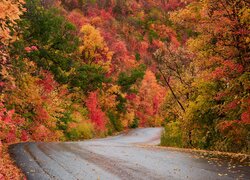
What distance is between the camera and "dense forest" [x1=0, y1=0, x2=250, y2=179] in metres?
16.5

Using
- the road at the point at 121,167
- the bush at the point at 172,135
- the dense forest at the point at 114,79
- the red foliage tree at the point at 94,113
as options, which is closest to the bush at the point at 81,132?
the dense forest at the point at 114,79

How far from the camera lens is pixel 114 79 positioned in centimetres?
5316

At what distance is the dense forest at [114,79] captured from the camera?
16.5m

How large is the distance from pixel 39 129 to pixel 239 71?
17336 mm

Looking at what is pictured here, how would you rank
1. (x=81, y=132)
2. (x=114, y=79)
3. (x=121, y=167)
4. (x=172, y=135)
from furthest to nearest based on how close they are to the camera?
(x=114, y=79) → (x=81, y=132) → (x=172, y=135) → (x=121, y=167)

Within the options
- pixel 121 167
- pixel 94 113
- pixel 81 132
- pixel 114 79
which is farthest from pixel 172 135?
pixel 114 79

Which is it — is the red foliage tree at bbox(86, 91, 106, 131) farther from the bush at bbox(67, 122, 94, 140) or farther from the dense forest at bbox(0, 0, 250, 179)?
the bush at bbox(67, 122, 94, 140)

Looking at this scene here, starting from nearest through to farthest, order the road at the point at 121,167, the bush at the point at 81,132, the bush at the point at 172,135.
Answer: the road at the point at 121,167 → the bush at the point at 172,135 → the bush at the point at 81,132

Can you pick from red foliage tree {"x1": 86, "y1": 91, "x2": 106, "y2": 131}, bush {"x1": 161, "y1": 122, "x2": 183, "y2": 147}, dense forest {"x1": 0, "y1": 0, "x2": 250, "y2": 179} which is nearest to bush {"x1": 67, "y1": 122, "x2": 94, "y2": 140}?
dense forest {"x1": 0, "y1": 0, "x2": 250, "y2": 179}

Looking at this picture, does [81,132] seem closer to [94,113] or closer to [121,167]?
[94,113]

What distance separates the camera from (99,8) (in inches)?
2975

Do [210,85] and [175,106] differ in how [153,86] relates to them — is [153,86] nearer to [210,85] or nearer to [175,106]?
[175,106]

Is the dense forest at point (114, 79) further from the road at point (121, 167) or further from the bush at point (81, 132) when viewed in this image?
the road at point (121, 167)

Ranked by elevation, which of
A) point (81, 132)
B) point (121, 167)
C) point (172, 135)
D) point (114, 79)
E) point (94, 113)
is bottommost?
point (121, 167)
